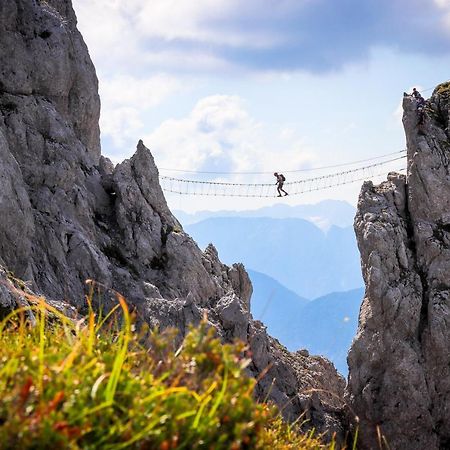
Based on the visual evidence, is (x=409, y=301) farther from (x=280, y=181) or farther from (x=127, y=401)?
(x=127, y=401)

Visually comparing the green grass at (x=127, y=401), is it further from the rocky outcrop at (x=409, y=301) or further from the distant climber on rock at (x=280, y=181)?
the distant climber on rock at (x=280, y=181)

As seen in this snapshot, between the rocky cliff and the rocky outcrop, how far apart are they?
3882mm

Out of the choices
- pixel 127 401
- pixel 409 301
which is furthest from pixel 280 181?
pixel 127 401

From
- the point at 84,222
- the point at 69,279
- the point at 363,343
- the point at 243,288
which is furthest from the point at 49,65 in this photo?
the point at 363,343

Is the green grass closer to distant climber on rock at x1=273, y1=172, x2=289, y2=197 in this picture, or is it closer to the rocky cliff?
the rocky cliff

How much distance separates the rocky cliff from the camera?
35125mm

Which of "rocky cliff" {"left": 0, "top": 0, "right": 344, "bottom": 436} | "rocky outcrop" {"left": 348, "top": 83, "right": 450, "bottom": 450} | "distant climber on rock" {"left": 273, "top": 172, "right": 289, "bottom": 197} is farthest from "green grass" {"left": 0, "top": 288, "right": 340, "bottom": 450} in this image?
"distant climber on rock" {"left": 273, "top": 172, "right": 289, "bottom": 197}

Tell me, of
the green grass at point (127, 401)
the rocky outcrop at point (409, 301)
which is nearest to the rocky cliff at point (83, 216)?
the rocky outcrop at point (409, 301)

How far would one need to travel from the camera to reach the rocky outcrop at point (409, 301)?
42.2 metres

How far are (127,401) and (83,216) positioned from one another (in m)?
37.3

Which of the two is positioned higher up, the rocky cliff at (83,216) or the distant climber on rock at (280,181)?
the distant climber on rock at (280,181)

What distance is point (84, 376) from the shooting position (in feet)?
12.9

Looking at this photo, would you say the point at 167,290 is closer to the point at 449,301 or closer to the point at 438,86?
the point at 449,301

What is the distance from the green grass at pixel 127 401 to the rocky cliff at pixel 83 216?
28.8 meters
